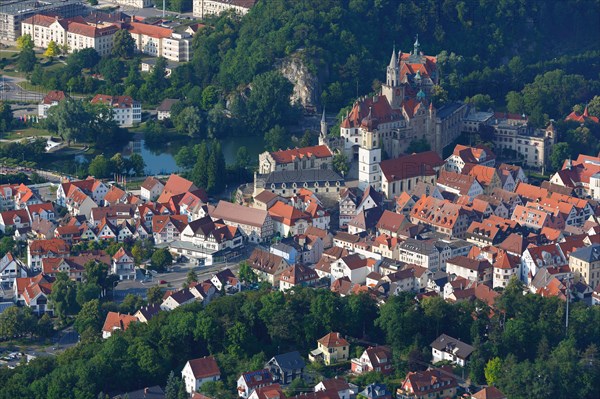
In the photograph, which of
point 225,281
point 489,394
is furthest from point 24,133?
point 489,394

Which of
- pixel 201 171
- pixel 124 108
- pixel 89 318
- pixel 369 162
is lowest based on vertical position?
pixel 89 318

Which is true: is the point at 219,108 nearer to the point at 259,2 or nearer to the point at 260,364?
the point at 259,2

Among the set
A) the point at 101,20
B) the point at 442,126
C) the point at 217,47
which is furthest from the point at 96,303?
the point at 101,20

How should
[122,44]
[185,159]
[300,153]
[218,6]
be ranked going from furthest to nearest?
1. [218,6]
2. [122,44]
3. [185,159]
4. [300,153]

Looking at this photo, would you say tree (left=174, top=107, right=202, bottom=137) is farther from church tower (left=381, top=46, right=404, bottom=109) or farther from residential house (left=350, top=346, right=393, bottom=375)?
residential house (left=350, top=346, right=393, bottom=375)

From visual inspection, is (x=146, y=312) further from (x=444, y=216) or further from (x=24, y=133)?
(x=24, y=133)

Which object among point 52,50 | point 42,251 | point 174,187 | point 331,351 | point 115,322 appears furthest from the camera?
point 52,50

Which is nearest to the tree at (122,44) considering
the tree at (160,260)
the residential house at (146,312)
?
the tree at (160,260)
